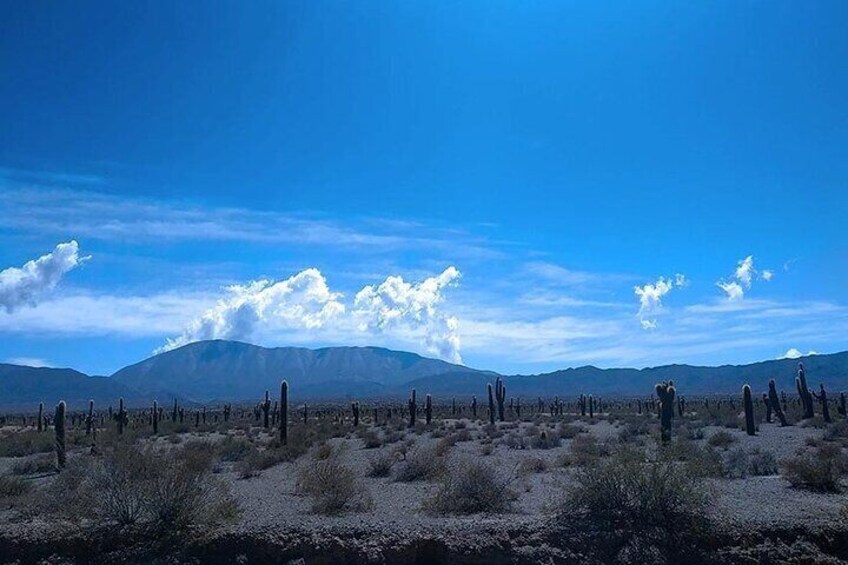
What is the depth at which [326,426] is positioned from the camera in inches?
1855

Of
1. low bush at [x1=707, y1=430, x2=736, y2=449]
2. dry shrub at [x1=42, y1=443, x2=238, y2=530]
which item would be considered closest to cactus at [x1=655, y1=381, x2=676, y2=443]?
low bush at [x1=707, y1=430, x2=736, y2=449]

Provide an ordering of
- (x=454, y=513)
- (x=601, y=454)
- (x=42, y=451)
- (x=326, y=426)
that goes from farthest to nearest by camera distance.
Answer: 1. (x=326, y=426)
2. (x=42, y=451)
3. (x=601, y=454)
4. (x=454, y=513)

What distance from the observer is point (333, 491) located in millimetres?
15227

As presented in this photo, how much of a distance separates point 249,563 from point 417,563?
8.04 feet

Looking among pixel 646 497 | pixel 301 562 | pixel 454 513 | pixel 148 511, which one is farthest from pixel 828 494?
pixel 148 511

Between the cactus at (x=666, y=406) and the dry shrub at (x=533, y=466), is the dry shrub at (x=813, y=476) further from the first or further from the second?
the cactus at (x=666, y=406)

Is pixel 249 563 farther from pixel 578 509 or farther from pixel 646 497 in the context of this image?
pixel 646 497

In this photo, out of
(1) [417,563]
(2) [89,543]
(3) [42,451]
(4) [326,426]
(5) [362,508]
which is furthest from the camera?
(4) [326,426]

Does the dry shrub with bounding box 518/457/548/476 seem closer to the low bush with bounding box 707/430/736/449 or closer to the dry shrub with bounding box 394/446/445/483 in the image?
the dry shrub with bounding box 394/446/445/483

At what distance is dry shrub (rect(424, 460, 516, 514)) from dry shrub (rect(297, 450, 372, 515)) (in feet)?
5.45

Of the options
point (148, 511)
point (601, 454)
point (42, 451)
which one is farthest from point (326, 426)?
point (148, 511)

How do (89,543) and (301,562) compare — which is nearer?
(301,562)

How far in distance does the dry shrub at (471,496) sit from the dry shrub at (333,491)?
5.45 ft

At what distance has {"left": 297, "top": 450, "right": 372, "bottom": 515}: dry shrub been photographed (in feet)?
48.0
